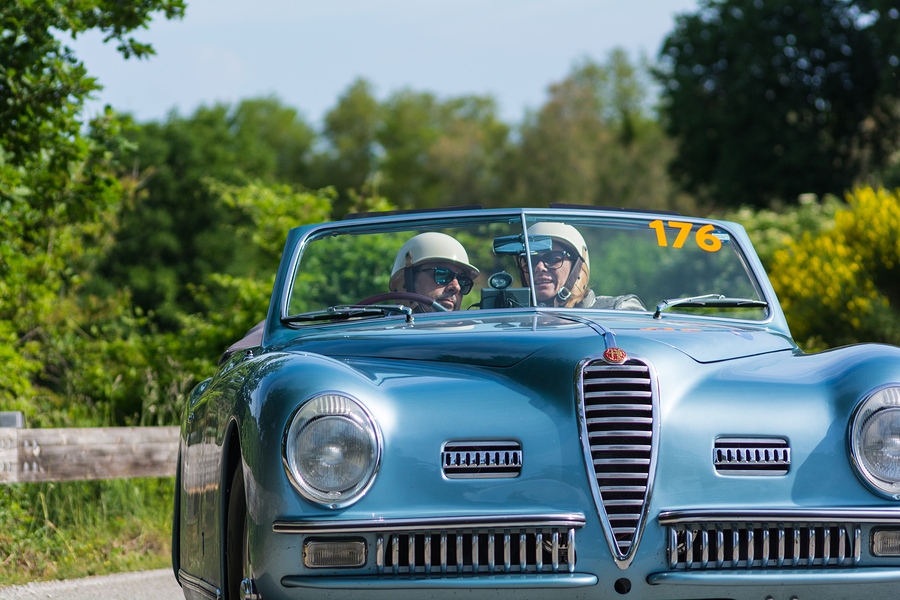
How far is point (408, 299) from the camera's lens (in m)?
4.04

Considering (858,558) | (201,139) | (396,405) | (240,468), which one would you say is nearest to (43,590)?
(240,468)

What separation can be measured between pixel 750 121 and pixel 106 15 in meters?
33.3

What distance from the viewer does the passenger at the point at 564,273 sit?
13.0ft

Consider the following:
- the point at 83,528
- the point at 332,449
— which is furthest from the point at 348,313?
the point at 83,528

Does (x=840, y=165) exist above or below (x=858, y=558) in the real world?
above

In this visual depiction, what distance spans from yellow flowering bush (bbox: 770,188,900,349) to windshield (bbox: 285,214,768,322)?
23.1ft

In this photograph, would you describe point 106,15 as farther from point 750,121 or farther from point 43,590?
point 750,121

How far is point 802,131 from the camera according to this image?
36.3 metres

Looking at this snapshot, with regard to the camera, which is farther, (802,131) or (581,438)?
(802,131)

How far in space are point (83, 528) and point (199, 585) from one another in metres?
3.53

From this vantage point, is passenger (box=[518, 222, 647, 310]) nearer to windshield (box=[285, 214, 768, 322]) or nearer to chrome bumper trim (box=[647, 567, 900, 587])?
windshield (box=[285, 214, 768, 322])

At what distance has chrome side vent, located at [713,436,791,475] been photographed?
9.00 ft

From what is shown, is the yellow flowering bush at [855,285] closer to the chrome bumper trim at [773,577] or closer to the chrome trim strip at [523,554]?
the chrome bumper trim at [773,577]

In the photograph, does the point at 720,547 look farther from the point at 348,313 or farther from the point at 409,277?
the point at 409,277
